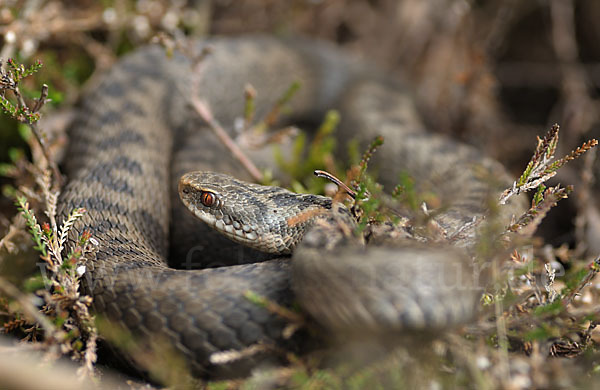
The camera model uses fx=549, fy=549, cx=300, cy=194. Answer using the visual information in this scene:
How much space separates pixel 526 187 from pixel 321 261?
152 centimetres

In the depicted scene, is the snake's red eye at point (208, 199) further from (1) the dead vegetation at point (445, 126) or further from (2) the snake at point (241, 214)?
(1) the dead vegetation at point (445, 126)

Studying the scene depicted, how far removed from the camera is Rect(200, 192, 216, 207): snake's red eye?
4.00 meters

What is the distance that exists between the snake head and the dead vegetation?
32.4 inches

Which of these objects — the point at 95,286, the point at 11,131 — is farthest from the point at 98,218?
the point at 11,131

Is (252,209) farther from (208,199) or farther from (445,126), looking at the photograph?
(445,126)

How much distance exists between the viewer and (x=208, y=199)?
401 cm

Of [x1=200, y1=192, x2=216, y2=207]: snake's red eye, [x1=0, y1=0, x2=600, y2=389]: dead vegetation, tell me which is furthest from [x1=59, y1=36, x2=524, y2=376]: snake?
[x1=0, y1=0, x2=600, y2=389]: dead vegetation

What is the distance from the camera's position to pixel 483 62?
626 cm

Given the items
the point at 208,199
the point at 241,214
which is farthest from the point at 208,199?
the point at 241,214

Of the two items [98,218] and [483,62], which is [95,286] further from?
[483,62]

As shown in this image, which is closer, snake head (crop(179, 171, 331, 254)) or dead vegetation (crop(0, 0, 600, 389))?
dead vegetation (crop(0, 0, 600, 389))

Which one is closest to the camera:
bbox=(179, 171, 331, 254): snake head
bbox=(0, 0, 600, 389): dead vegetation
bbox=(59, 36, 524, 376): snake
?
bbox=(59, 36, 524, 376): snake

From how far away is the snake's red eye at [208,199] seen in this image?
400 centimetres

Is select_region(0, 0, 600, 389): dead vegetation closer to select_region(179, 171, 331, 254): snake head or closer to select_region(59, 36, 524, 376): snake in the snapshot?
select_region(59, 36, 524, 376): snake
